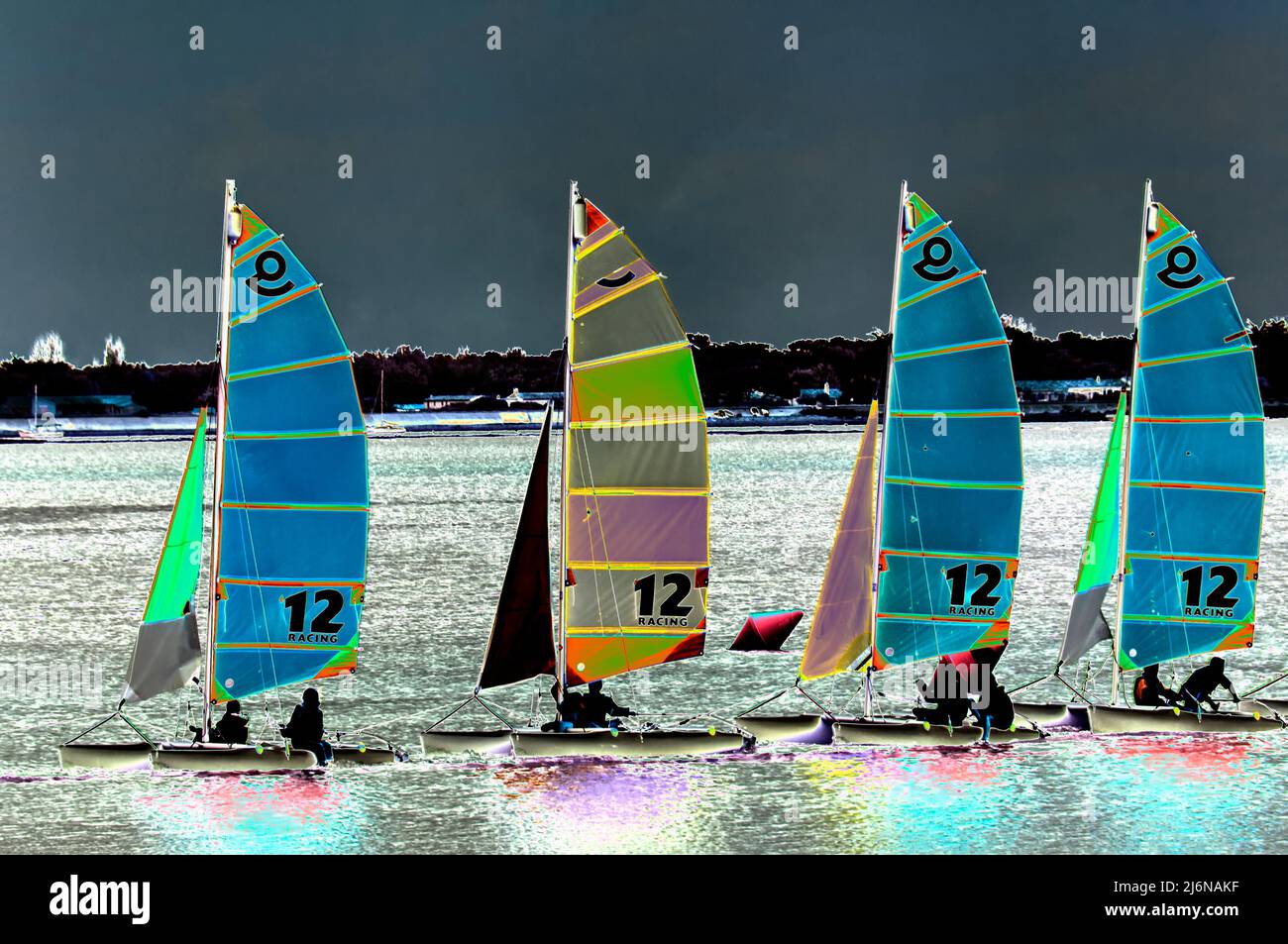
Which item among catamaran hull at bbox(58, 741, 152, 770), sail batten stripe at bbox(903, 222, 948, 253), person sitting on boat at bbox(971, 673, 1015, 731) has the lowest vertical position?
catamaran hull at bbox(58, 741, 152, 770)

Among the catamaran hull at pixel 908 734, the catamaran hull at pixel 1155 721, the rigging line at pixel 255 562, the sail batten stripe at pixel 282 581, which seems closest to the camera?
the rigging line at pixel 255 562

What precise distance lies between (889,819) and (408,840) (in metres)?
7.47

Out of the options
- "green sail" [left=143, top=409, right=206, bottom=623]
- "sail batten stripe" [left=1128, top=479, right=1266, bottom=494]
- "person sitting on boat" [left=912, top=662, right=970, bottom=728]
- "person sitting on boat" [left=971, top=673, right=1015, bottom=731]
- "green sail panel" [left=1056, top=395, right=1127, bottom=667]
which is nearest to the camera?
"green sail" [left=143, top=409, right=206, bottom=623]

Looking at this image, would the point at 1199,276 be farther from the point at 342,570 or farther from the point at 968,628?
the point at 342,570

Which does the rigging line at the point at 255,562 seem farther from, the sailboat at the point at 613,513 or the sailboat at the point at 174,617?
the sailboat at the point at 613,513

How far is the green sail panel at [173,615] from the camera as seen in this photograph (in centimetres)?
2823

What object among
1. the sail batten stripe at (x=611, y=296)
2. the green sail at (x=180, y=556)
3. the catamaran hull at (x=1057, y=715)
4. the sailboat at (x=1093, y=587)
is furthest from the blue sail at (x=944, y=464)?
the green sail at (x=180, y=556)

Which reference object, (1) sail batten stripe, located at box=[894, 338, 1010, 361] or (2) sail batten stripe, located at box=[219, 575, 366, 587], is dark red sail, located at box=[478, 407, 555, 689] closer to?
(2) sail batten stripe, located at box=[219, 575, 366, 587]

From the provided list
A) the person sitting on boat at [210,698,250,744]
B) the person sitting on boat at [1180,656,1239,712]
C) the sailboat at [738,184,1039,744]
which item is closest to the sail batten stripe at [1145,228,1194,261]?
the sailboat at [738,184,1039,744]

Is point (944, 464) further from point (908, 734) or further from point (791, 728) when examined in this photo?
point (791, 728)

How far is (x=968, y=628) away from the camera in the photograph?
31.5m

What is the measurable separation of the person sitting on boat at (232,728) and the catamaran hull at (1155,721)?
13840 mm

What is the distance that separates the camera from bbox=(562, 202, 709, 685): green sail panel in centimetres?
2939

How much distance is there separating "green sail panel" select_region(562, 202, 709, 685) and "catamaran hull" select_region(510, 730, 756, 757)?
3.33 feet
